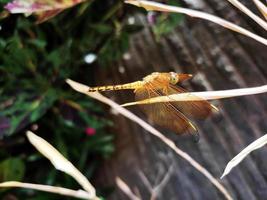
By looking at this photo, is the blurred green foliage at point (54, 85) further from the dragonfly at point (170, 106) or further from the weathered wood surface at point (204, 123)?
the dragonfly at point (170, 106)

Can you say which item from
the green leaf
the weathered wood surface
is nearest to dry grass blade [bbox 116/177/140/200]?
the weathered wood surface

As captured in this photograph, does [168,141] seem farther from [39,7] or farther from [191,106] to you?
[39,7]

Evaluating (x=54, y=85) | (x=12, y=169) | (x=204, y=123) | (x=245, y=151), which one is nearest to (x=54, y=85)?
(x=54, y=85)

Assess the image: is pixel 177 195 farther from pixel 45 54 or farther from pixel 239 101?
pixel 45 54

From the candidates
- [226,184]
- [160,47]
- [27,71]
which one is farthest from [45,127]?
[226,184]

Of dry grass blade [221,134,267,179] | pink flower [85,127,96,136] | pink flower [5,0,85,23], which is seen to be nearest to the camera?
dry grass blade [221,134,267,179]

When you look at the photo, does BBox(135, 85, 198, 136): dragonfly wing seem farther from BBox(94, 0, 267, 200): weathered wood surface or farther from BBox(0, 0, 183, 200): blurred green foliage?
BBox(0, 0, 183, 200): blurred green foliage
